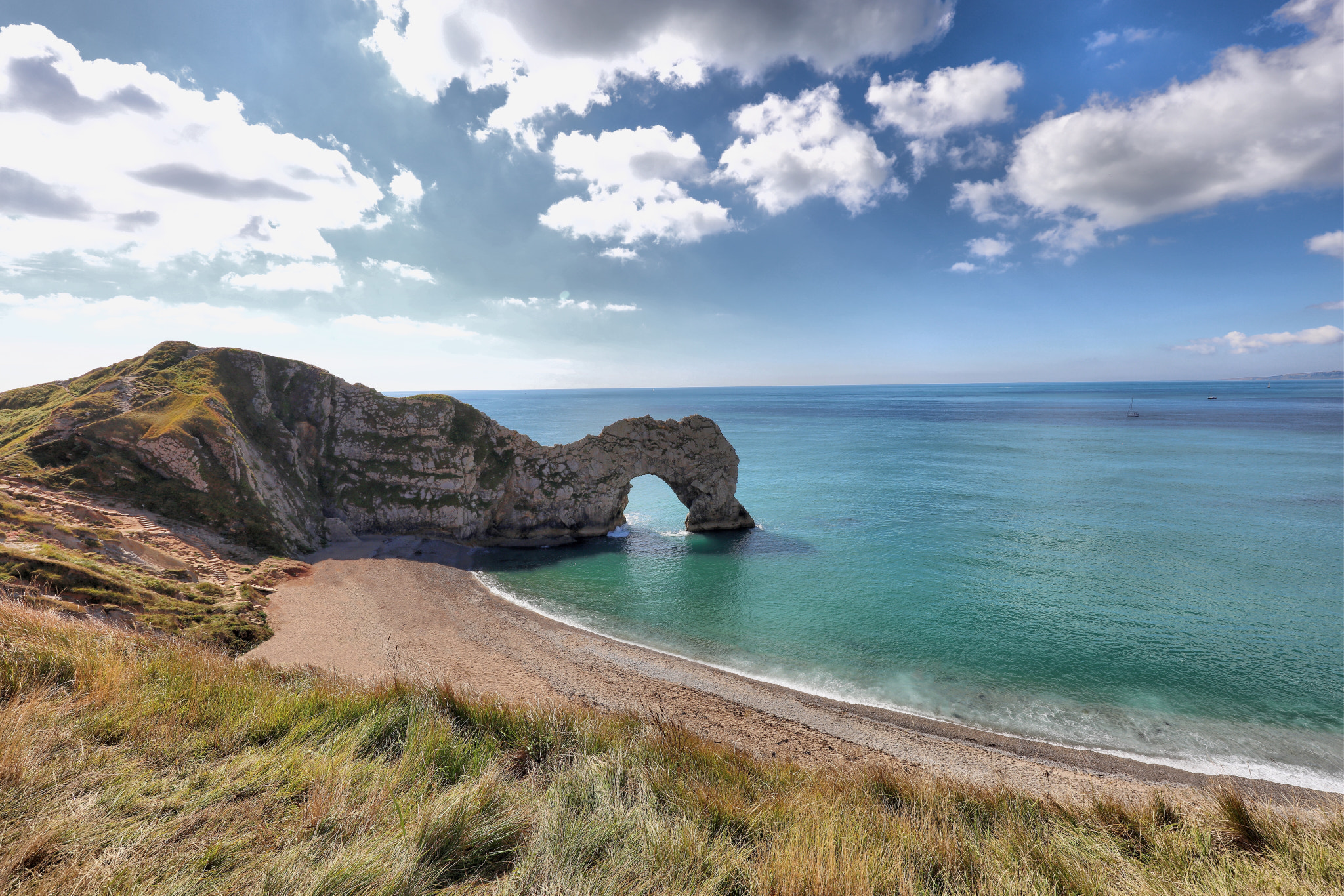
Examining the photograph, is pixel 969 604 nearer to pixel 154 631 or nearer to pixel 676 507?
pixel 676 507

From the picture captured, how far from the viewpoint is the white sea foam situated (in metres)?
12.4

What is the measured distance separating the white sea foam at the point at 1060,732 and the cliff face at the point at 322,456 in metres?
15.4

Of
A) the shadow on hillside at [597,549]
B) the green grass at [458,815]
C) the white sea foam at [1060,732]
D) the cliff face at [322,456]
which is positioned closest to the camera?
the green grass at [458,815]

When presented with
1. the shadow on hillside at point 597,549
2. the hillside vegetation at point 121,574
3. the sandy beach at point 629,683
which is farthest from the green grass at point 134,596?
the shadow on hillside at point 597,549

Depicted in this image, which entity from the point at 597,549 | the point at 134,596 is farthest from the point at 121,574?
the point at 597,549

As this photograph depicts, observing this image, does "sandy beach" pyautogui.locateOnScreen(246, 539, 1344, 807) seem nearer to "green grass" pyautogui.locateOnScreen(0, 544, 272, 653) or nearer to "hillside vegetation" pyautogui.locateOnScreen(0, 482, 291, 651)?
"green grass" pyautogui.locateOnScreen(0, 544, 272, 653)

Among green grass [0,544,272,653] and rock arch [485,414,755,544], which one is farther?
rock arch [485,414,755,544]

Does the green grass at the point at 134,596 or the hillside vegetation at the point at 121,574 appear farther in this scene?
the hillside vegetation at the point at 121,574

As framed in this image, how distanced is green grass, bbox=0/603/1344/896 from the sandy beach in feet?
13.5

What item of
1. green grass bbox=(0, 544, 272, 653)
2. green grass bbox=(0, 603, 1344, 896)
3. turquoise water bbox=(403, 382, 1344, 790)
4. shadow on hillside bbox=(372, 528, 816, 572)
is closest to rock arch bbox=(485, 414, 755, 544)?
shadow on hillside bbox=(372, 528, 816, 572)

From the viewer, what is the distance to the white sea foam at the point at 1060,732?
12.4 meters

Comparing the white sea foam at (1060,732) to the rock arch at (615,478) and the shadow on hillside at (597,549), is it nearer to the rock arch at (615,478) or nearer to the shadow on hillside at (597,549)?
the shadow on hillside at (597,549)

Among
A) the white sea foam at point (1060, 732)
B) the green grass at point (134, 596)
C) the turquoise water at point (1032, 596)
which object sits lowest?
the white sea foam at point (1060, 732)

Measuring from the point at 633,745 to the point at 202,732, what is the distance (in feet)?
16.4
